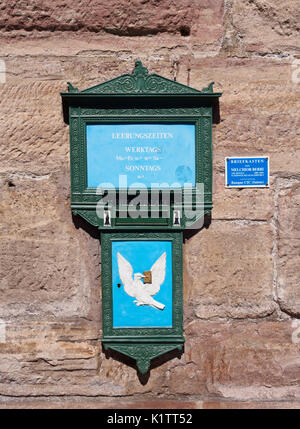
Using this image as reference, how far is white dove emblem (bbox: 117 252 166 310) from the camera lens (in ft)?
4.97

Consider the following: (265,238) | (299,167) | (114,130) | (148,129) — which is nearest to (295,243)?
→ (265,238)

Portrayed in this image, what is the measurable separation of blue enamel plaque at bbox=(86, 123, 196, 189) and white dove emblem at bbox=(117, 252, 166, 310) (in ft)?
1.05

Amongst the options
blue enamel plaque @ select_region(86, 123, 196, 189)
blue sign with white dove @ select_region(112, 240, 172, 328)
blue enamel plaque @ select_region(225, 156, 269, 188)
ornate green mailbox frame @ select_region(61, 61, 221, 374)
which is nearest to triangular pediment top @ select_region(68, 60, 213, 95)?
ornate green mailbox frame @ select_region(61, 61, 221, 374)

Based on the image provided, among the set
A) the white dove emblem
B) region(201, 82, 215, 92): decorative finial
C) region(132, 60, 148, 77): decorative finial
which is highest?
region(132, 60, 148, 77): decorative finial

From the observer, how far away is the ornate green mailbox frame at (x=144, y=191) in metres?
1.48

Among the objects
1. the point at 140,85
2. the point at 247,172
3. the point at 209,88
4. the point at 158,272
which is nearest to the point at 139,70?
the point at 140,85

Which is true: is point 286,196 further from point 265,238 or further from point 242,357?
point 242,357

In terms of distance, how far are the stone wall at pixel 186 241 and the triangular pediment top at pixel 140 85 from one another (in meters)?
0.05

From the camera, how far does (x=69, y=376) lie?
5.14ft

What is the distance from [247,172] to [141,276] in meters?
0.63

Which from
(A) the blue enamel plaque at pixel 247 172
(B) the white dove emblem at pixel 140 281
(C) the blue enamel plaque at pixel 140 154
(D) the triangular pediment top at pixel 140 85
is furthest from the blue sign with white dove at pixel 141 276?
(D) the triangular pediment top at pixel 140 85

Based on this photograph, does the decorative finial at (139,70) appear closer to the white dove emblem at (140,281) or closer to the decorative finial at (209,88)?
the decorative finial at (209,88)

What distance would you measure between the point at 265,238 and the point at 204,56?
2.66ft

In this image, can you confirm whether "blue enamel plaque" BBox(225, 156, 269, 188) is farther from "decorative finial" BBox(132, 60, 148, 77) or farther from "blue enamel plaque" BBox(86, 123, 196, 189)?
"decorative finial" BBox(132, 60, 148, 77)
